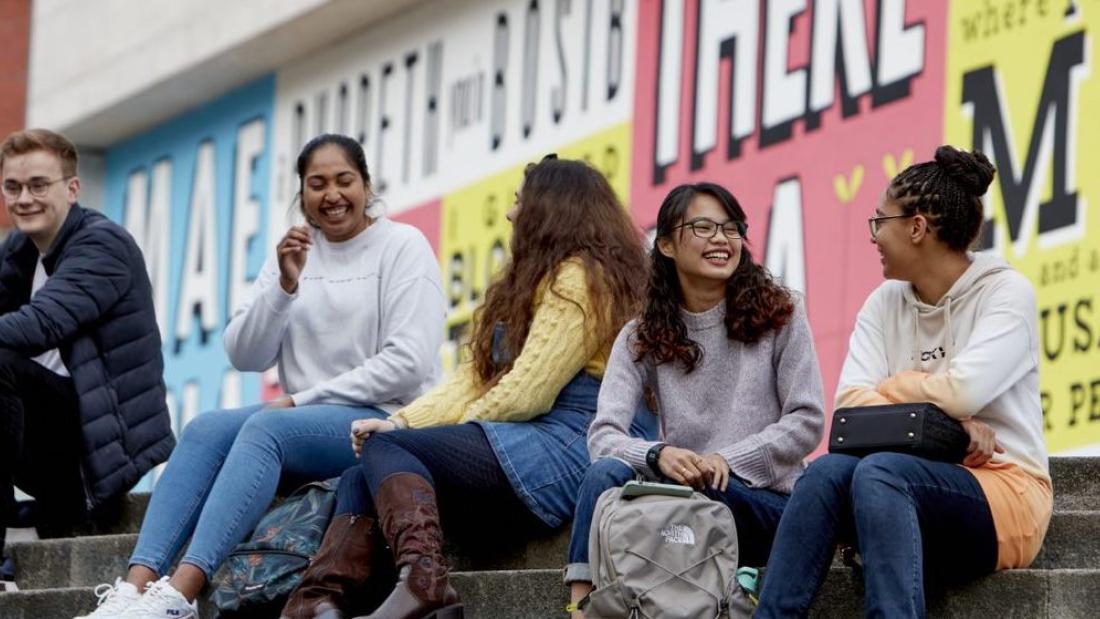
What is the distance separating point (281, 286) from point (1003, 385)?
248 cm

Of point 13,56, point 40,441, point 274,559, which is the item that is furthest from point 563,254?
point 13,56

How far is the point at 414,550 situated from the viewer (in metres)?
5.98

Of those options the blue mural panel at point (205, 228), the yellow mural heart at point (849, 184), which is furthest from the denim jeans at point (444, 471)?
the blue mural panel at point (205, 228)

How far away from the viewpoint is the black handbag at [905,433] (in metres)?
5.36

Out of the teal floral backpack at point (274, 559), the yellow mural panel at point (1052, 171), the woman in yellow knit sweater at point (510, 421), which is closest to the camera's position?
the woman in yellow knit sweater at point (510, 421)

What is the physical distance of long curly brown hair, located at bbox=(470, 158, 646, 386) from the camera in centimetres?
645

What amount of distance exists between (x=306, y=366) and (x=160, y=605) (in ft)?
3.51

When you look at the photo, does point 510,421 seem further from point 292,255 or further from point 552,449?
point 292,255

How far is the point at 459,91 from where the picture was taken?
1319 centimetres

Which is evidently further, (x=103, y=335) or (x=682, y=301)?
(x=103, y=335)

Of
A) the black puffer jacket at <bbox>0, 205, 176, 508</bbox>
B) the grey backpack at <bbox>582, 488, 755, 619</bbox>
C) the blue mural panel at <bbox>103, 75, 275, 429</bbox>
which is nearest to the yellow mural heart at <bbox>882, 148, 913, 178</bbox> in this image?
the black puffer jacket at <bbox>0, 205, 176, 508</bbox>

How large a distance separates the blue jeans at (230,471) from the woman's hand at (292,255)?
41cm

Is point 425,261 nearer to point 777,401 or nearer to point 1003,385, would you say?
point 777,401

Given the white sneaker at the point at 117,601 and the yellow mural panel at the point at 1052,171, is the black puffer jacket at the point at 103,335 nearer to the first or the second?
the white sneaker at the point at 117,601
